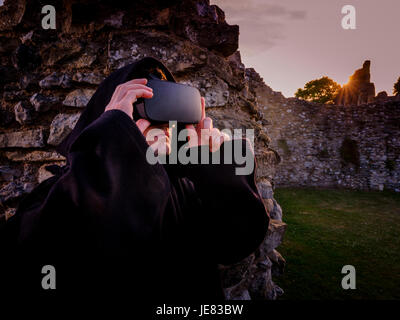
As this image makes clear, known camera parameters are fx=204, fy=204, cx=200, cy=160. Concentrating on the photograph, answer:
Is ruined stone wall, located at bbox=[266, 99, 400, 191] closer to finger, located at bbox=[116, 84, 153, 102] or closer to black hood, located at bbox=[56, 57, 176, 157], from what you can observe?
black hood, located at bbox=[56, 57, 176, 157]

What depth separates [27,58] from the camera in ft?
5.36

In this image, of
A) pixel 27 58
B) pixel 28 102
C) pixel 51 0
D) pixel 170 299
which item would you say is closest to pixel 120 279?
pixel 170 299

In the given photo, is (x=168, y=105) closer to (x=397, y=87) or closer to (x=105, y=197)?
(x=105, y=197)

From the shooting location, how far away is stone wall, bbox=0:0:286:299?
1563 mm

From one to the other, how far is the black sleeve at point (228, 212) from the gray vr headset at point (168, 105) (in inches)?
10.0

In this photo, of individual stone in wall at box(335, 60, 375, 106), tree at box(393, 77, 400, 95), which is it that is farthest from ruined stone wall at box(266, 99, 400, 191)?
tree at box(393, 77, 400, 95)

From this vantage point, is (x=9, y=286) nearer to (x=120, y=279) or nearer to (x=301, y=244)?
(x=120, y=279)

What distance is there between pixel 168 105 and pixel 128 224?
0.51 m

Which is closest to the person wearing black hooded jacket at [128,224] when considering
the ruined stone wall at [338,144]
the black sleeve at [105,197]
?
the black sleeve at [105,197]

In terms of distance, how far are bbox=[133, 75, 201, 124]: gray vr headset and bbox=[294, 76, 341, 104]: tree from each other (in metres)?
31.1

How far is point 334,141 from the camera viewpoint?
11180 mm

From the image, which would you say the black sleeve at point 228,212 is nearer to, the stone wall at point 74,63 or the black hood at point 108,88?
the black hood at point 108,88

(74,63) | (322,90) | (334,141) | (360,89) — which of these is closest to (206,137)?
(74,63)
